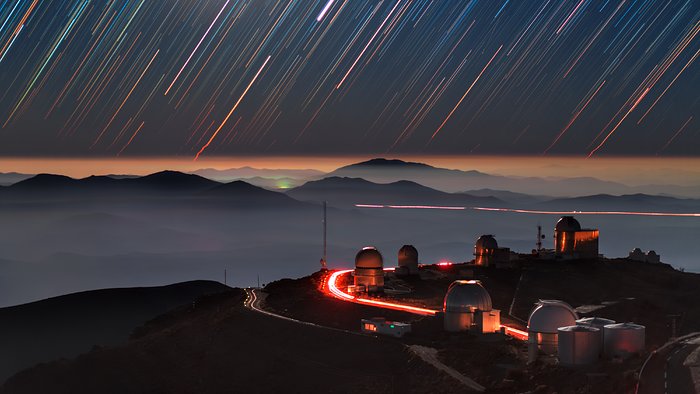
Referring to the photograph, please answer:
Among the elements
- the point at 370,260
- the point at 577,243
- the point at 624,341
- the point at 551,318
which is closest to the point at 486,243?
the point at 577,243

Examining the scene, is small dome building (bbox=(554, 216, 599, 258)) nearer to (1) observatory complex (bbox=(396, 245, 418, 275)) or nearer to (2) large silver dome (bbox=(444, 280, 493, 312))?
(1) observatory complex (bbox=(396, 245, 418, 275))

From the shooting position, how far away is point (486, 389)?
148 ft

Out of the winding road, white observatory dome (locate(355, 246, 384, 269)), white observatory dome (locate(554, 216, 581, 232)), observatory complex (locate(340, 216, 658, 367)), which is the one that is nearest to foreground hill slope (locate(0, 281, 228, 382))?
white observatory dome (locate(355, 246, 384, 269))

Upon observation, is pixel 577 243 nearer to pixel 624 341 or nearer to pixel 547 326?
pixel 547 326

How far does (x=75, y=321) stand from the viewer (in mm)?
104375

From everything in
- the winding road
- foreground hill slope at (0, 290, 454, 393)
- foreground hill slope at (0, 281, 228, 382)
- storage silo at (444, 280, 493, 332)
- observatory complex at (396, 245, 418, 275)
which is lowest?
foreground hill slope at (0, 281, 228, 382)

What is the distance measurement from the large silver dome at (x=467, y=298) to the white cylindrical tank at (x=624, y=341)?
11983mm

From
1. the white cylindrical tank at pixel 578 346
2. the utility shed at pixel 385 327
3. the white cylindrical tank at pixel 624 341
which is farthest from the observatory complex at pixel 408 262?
the white cylindrical tank at pixel 578 346

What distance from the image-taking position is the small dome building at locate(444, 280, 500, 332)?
57031mm

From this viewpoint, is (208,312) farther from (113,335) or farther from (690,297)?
(690,297)

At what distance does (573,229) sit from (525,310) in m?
24.0

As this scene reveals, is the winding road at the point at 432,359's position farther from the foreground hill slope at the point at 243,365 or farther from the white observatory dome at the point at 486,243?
the white observatory dome at the point at 486,243

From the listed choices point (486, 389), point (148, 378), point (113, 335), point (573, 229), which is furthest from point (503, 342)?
point (113, 335)

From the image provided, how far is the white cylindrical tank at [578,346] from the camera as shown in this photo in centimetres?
4500
